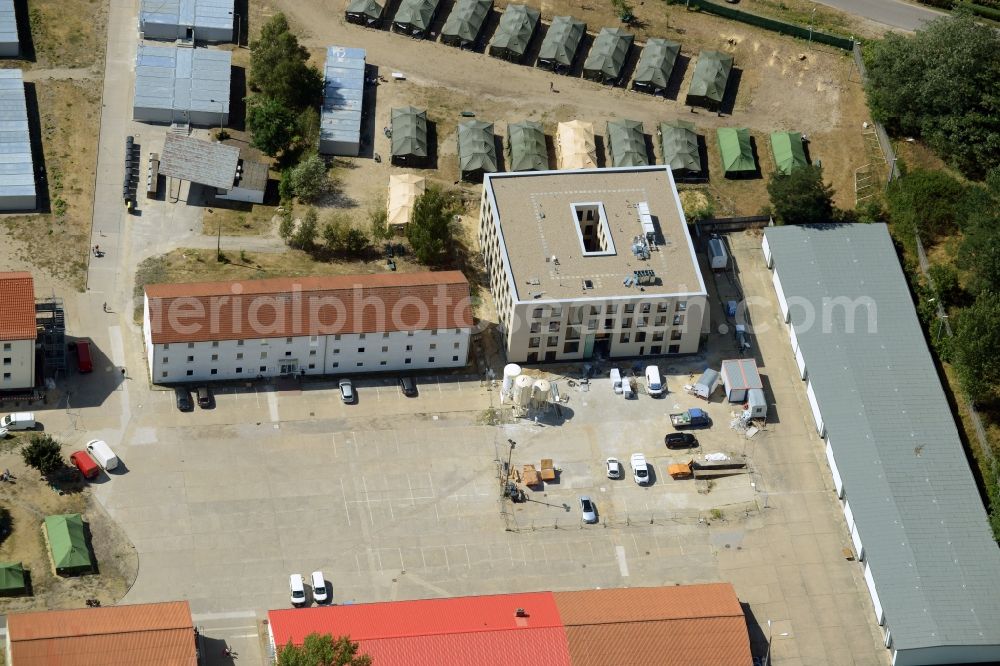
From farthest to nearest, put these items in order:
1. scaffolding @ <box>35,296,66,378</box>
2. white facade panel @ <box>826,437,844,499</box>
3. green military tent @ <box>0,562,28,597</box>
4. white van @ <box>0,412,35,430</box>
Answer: scaffolding @ <box>35,296,66,378</box> < white facade panel @ <box>826,437,844,499</box> < white van @ <box>0,412,35,430</box> < green military tent @ <box>0,562,28,597</box>

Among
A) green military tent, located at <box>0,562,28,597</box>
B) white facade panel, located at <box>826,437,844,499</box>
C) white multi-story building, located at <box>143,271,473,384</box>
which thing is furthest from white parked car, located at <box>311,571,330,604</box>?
white facade panel, located at <box>826,437,844,499</box>

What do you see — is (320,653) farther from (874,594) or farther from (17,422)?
(874,594)

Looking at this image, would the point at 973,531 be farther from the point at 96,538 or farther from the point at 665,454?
the point at 96,538

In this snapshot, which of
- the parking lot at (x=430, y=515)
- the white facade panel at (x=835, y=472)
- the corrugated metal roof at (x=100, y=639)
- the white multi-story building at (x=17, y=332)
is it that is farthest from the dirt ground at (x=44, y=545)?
the white facade panel at (x=835, y=472)

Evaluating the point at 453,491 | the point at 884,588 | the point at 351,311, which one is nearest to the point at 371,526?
the point at 453,491

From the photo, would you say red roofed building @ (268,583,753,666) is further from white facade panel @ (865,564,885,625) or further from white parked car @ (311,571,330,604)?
white facade panel @ (865,564,885,625)
